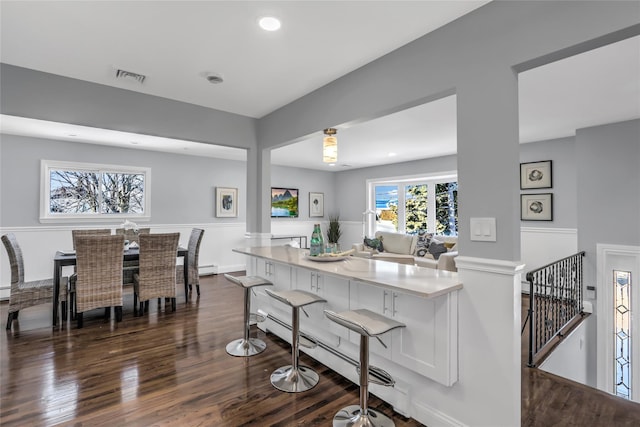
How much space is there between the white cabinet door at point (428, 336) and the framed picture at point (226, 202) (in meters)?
5.57

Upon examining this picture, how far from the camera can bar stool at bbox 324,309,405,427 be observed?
177cm

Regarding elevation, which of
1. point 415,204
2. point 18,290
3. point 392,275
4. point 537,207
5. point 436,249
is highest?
point 415,204

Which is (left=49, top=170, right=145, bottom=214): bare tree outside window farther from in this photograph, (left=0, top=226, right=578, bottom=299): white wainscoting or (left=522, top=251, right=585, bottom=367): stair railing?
(left=522, top=251, right=585, bottom=367): stair railing

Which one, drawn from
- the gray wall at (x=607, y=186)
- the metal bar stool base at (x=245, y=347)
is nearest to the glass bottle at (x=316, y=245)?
the metal bar stool base at (x=245, y=347)

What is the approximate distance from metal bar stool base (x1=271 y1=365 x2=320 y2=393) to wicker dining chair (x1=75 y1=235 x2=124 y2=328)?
242cm

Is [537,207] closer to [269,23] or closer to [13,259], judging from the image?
[269,23]

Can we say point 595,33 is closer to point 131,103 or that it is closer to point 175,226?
point 131,103

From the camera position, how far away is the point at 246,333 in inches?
119

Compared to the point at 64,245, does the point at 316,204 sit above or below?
above

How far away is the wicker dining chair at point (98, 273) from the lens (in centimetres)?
353

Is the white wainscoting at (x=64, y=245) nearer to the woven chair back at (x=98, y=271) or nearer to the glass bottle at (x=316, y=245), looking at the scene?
the woven chair back at (x=98, y=271)

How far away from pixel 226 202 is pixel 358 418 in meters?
5.76

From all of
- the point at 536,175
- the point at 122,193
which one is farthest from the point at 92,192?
the point at 536,175

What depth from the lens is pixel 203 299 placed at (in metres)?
4.77
